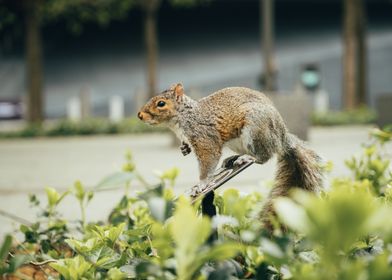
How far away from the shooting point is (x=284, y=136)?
2.60 metres

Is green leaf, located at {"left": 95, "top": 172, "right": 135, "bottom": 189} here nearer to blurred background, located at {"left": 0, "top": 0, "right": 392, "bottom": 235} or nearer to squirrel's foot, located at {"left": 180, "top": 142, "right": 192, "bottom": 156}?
squirrel's foot, located at {"left": 180, "top": 142, "right": 192, "bottom": 156}

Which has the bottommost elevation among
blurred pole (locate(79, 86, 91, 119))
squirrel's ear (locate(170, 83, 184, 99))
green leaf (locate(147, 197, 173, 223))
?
blurred pole (locate(79, 86, 91, 119))

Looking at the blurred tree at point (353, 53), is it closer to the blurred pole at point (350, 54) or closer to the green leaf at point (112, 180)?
the blurred pole at point (350, 54)

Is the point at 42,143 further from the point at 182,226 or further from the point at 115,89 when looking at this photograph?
the point at 182,226

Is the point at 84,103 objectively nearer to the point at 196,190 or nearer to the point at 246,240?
the point at 196,190

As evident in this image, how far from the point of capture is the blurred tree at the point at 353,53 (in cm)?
2077

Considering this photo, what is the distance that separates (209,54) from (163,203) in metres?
28.4

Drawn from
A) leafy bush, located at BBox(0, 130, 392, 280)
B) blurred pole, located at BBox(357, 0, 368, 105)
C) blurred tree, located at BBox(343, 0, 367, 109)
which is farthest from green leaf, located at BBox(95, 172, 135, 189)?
blurred pole, located at BBox(357, 0, 368, 105)

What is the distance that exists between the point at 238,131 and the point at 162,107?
307mm

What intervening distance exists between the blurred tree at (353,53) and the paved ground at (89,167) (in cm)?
651

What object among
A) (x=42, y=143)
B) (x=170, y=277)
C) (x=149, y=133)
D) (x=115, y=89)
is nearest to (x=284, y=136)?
(x=170, y=277)

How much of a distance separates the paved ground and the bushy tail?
0.98 m

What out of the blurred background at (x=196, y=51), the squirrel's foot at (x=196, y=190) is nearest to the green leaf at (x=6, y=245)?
the squirrel's foot at (x=196, y=190)

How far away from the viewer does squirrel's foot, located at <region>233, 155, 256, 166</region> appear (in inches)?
98.2
